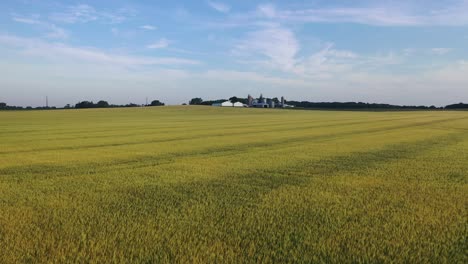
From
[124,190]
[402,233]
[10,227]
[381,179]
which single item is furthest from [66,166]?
[402,233]

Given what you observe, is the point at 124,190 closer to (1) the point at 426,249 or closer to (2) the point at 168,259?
(2) the point at 168,259

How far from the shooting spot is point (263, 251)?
4992 mm

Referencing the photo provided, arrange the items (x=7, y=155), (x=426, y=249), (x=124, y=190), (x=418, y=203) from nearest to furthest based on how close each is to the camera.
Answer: (x=426, y=249), (x=418, y=203), (x=124, y=190), (x=7, y=155)

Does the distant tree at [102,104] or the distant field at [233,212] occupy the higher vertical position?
the distant tree at [102,104]

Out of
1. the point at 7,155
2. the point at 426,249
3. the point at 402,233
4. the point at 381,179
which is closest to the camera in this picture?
the point at 426,249

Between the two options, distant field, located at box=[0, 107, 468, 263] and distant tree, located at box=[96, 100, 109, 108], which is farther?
distant tree, located at box=[96, 100, 109, 108]

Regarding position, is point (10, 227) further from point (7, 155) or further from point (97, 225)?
point (7, 155)

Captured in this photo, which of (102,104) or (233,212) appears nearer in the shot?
(233,212)

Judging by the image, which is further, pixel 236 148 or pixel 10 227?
pixel 236 148

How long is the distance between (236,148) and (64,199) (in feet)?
35.8

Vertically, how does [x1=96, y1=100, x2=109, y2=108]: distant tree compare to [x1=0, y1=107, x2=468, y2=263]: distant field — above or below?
above

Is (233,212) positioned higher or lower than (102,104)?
lower

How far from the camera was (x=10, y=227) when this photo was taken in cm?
587

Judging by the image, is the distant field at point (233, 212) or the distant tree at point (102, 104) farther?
the distant tree at point (102, 104)
